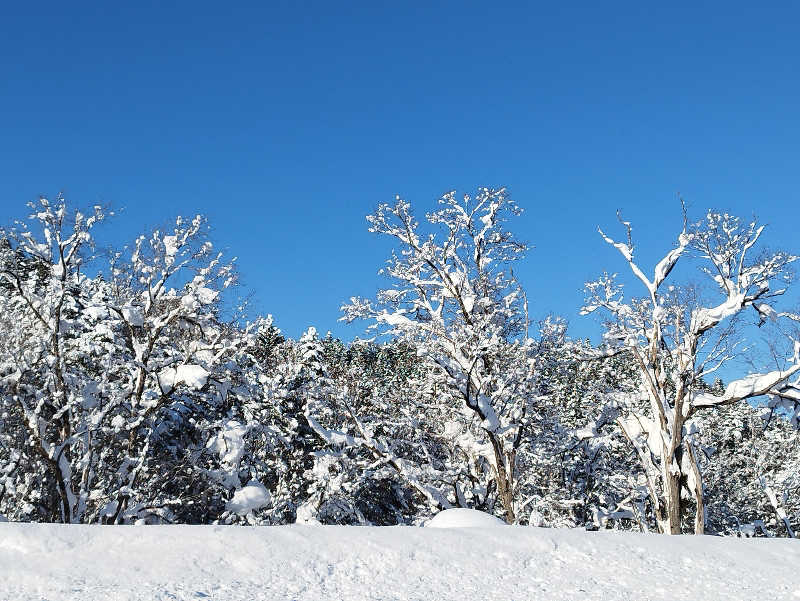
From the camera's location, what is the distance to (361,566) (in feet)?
20.2

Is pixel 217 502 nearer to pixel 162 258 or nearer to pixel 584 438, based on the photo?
pixel 162 258

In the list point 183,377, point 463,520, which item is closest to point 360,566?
point 463,520

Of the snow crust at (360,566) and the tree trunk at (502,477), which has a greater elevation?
the tree trunk at (502,477)

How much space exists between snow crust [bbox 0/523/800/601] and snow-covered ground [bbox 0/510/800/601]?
0.04ft

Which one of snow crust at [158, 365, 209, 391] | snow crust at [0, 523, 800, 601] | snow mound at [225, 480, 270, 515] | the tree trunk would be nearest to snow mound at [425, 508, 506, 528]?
snow crust at [0, 523, 800, 601]

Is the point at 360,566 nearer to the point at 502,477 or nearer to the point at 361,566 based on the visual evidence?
the point at 361,566

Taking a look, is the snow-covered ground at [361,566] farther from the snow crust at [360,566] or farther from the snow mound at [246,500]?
the snow mound at [246,500]

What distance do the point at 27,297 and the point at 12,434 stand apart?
12.4ft

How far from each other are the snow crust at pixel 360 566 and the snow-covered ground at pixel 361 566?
1cm

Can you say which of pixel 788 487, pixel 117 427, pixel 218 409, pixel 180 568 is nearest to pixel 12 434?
pixel 117 427

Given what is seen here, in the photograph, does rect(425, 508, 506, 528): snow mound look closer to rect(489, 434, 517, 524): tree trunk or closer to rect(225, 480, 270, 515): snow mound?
rect(489, 434, 517, 524): tree trunk

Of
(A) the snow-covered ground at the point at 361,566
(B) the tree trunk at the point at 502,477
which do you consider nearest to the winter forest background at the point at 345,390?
(B) the tree trunk at the point at 502,477

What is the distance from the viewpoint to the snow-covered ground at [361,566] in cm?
534

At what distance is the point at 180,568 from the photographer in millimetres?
5641
